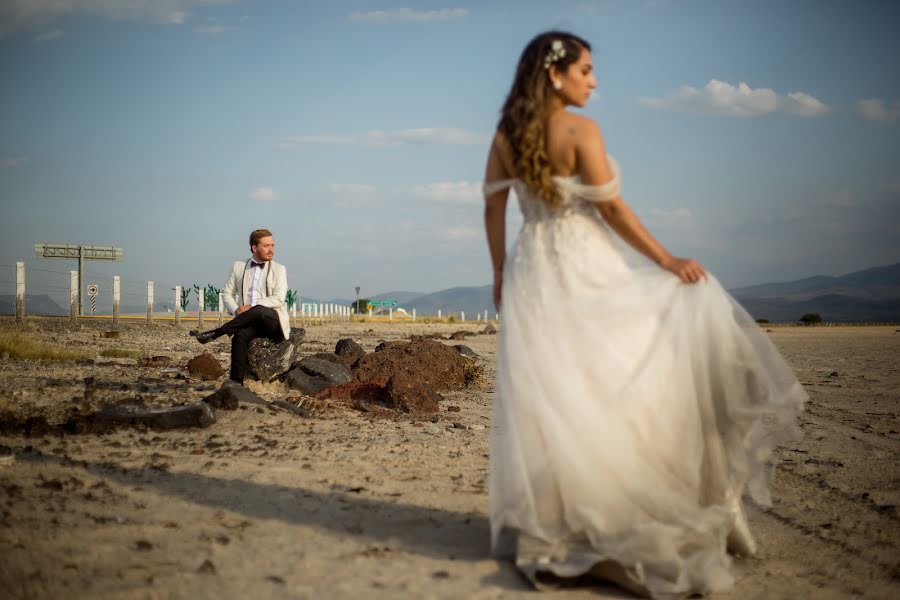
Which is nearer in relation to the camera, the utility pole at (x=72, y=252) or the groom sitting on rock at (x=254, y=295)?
the groom sitting on rock at (x=254, y=295)

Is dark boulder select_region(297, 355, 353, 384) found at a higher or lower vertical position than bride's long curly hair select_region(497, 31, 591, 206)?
lower

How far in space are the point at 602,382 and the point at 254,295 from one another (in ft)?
20.3

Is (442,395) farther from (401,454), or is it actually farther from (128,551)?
(128,551)

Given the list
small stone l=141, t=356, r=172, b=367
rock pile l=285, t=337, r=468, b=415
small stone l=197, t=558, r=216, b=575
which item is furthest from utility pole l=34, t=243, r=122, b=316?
small stone l=197, t=558, r=216, b=575

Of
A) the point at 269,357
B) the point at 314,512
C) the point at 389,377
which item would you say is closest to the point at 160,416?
the point at 269,357

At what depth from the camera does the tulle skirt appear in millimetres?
3420

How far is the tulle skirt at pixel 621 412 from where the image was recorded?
3.42 m

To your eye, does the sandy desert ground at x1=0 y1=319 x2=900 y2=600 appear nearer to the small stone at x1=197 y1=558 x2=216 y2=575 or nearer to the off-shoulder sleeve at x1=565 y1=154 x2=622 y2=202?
the small stone at x1=197 y1=558 x2=216 y2=575

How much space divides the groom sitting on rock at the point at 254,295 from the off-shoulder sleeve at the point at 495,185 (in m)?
5.31

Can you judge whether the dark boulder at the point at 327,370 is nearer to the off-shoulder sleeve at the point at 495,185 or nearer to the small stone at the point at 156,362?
the small stone at the point at 156,362

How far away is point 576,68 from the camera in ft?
12.0

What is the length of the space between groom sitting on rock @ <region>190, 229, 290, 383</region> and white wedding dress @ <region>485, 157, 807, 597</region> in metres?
5.55

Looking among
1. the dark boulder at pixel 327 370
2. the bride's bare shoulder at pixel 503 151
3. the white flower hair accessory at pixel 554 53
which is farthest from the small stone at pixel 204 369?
the white flower hair accessory at pixel 554 53

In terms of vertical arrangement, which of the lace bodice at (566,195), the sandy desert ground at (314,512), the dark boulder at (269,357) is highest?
Answer: the lace bodice at (566,195)
